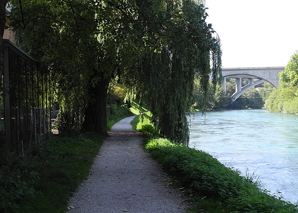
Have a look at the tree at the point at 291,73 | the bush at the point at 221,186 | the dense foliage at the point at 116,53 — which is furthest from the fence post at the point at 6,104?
the tree at the point at 291,73

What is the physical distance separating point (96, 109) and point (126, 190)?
33.9 feet

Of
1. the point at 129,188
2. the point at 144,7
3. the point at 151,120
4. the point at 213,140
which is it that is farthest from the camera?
the point at 213,140

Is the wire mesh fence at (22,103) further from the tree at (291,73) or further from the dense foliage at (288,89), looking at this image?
the tree at (291,73)

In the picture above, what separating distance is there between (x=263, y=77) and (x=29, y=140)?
67404 mm

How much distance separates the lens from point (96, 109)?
1658 centimetres

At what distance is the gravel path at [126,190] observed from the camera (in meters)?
5.40

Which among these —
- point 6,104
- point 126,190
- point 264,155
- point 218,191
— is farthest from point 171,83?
point 218,191

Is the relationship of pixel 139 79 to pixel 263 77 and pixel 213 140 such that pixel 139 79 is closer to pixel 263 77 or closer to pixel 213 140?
pixel 213 140

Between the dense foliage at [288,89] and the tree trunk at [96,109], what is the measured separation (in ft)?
159

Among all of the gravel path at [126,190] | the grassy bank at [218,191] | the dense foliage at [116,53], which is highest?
the dense foliage at [116,53]

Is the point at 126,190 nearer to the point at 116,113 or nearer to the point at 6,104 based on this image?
the point at 6,104

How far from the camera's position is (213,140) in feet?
76.8

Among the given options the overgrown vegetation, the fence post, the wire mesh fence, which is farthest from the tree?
the fence post

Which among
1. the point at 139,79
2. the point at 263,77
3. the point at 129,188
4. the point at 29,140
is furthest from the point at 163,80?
the point at 263,77
